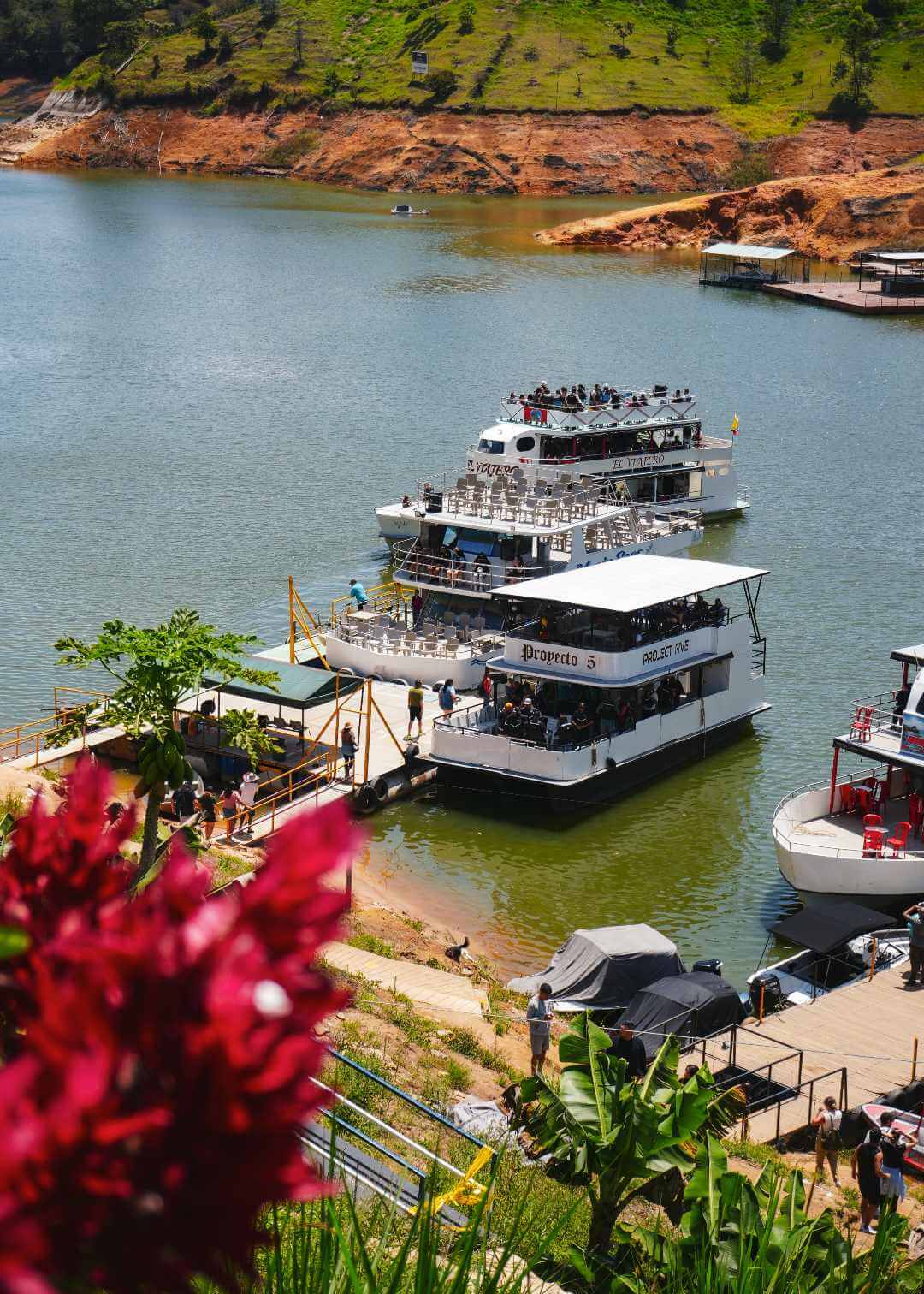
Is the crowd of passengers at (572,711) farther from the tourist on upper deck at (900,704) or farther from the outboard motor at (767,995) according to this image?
the outboard motor at (767,995)

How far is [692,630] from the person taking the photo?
120ft

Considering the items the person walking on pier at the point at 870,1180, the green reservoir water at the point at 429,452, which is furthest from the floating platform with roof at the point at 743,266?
the person walking on pier at the point at 870,1180

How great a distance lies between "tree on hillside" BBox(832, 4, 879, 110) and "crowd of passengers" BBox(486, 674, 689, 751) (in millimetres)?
162458

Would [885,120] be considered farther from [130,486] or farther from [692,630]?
[692,630]

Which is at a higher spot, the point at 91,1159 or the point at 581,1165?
the point at 91,1159

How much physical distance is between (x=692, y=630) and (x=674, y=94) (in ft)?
545

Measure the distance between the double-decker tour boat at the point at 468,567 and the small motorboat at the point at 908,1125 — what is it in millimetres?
20140

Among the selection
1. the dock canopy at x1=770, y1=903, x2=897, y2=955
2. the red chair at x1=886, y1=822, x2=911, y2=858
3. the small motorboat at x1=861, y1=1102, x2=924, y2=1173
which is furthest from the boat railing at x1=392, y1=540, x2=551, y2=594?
the small motorboat at x1=861, y1=1102, x2=924, y2=1173

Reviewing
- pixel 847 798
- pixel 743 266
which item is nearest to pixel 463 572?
pixel 847 798

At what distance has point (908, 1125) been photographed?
63.0 ft

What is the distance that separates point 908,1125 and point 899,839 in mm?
11076

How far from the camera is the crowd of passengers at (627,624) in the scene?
3506 centimetres

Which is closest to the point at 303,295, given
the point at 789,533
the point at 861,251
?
the point at 861,251

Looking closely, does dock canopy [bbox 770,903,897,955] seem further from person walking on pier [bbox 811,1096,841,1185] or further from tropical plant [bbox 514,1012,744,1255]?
tropical plant [bbox 514,1012,744,1255]
